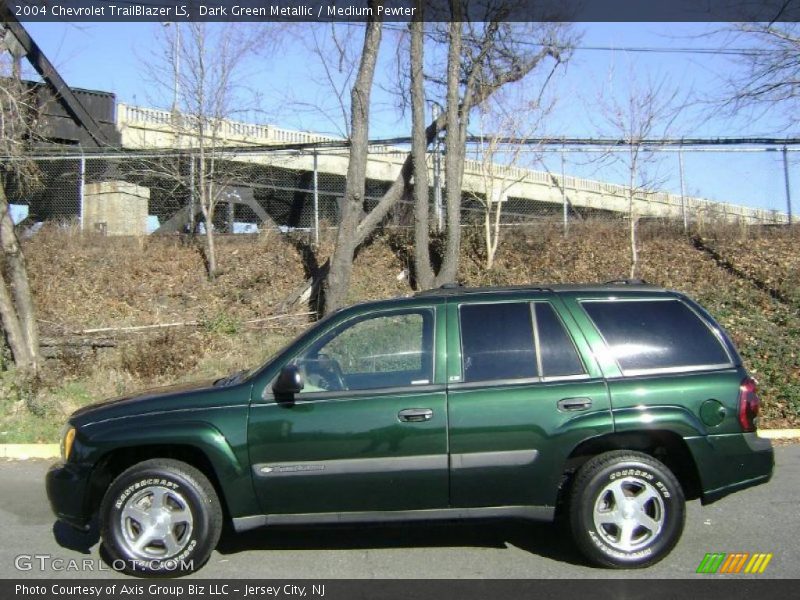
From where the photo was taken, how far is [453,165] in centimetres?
1394

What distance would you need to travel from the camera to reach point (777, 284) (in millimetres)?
12961

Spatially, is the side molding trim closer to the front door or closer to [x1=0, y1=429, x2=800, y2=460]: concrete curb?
the front door

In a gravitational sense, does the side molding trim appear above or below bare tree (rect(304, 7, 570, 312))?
below

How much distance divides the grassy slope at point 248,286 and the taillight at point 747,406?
5.59 meters

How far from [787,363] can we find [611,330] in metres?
6.51

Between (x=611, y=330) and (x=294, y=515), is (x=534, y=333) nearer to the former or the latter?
(x=611, y=330)

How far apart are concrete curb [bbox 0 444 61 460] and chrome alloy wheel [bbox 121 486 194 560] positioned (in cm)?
428

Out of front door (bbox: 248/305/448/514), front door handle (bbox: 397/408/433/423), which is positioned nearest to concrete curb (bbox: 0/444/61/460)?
front door (bbox: 248/305/448/514)

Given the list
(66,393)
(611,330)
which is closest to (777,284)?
(611,330)

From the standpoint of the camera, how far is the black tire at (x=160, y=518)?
4586mm

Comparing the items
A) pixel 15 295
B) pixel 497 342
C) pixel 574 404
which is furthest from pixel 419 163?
pixel 574 404
